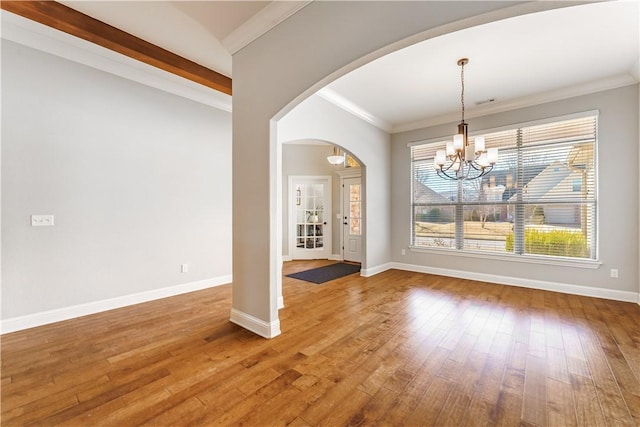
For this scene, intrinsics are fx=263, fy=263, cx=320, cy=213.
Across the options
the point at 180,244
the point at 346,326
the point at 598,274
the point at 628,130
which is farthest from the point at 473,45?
the point at 180,244

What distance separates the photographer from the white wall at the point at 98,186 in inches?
108

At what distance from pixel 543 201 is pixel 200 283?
5655mm

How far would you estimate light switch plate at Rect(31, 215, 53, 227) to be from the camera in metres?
2.81

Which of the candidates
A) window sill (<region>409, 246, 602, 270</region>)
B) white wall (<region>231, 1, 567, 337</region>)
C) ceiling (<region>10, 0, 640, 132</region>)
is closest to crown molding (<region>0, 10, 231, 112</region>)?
ceiling (<region>10, 0, 640, 132</region>)

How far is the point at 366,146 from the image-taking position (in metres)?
5.05

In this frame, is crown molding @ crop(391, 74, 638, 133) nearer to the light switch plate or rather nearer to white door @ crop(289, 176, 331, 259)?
white door @ crop(289, 176, 331, 259)

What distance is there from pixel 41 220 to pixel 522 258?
6.60 metres

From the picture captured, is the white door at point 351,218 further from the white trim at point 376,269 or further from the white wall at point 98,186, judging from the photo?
the white wall at point 98,186

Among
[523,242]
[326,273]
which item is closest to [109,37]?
[326,273]

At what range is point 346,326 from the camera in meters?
Answer: 2.84

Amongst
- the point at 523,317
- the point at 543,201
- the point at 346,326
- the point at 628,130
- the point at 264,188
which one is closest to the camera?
the point at 264,188

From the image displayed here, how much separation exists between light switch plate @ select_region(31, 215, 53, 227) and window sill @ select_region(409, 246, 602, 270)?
18.4 feet

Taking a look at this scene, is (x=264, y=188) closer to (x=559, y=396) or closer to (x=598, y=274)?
(x=559, y=396)

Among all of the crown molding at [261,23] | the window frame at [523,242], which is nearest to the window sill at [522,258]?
the window frame at [523,242]
